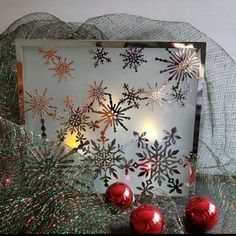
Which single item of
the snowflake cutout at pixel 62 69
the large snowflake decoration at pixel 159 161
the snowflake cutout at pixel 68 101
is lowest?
the large snowflake decoration at pixel 159 161

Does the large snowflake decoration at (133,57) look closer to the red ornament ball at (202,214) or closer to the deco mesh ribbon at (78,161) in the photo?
the deco mesh ribbon at (78,161)

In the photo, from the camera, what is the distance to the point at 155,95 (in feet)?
2.56

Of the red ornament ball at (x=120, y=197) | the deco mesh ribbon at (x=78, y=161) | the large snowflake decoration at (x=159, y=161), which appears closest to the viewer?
the deco mesh ribbon at (x=78, y=161)

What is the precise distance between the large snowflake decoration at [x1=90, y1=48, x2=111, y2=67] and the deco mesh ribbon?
0.16 ft

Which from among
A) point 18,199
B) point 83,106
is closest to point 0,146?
point 18,199

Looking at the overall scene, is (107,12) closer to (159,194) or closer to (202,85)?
(202,85)

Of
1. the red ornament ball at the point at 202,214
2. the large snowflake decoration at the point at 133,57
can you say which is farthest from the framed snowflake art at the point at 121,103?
the red ornament ball at the point at 202,214

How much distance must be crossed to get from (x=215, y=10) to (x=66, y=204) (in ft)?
1.71

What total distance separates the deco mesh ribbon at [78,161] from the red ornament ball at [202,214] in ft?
0.06

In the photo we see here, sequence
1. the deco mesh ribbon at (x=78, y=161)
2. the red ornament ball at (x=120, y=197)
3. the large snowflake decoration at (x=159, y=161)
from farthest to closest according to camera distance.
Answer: the large snowflake decoration at (x=159, y=161) < the red ornament ball at (x=120, y=197) < the deco mesh ribbon at (x=78, y=161)

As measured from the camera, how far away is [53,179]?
0.62 meters

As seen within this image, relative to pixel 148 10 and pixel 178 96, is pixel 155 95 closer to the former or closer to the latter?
pixel 178 96

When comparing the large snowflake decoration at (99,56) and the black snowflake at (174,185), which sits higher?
the large snowflake decoration at (99,56)

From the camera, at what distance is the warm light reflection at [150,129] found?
79cm
